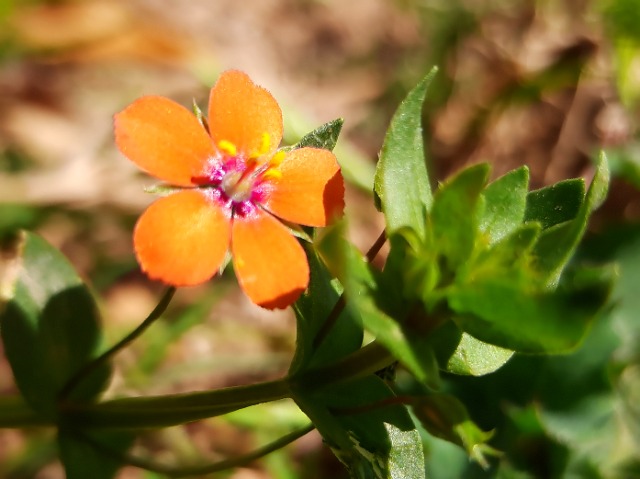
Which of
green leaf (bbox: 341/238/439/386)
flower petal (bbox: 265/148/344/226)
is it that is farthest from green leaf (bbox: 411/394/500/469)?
flower petal (bbox: 265/148/344/226)

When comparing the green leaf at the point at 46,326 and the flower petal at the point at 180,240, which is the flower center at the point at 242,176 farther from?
the green leaf at the point at 46,326

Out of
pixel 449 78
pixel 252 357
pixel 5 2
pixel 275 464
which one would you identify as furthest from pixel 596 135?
pixel 5 2

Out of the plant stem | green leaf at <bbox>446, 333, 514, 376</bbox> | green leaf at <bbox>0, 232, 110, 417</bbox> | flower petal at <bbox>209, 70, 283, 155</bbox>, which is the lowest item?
green leaf at <bbox>446, 333, 514, 376</bbox>

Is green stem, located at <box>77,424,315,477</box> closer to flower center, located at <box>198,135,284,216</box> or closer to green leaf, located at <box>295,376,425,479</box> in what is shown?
green leaf, located at <box>295,376,425,479</box>

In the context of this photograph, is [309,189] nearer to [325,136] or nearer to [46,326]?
[325,136]

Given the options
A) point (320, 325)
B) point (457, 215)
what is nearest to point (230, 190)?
point (320, 325)

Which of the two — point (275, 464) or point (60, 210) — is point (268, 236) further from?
point (60, 210)

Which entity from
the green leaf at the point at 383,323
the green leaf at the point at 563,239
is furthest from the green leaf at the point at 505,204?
the green leaf at the point at 383,323
